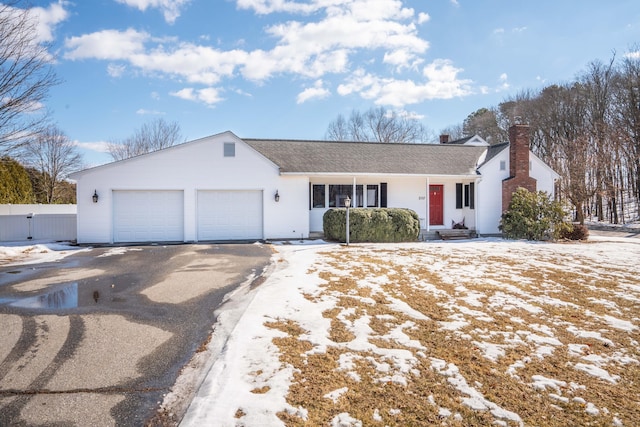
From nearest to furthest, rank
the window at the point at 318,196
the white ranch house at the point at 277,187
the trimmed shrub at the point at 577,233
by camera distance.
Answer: the white ranch house at the point at 277,187 → the trimmed shrub at the point at 577,233 → the window at the point at 318,196

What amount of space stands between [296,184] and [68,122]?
2332 cm

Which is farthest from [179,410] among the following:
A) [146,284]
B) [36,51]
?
[36,51]

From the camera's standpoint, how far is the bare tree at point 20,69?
11250mm

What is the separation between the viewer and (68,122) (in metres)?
27.2

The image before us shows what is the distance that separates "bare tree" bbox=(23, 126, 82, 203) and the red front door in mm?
27151

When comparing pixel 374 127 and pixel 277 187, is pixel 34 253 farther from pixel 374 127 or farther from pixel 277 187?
pixel 374 127

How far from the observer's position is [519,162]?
52.9 feet

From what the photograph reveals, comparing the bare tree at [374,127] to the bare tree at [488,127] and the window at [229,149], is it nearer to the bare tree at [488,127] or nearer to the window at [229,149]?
the bare tree at [488,127]

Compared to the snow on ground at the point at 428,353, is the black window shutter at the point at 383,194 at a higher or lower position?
higher

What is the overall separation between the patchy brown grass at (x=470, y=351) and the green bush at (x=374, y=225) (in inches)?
251

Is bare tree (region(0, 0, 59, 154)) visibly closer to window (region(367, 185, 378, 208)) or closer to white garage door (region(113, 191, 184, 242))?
white garage door (region(113, 191, 184, 242))

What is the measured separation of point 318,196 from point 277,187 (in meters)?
2.25

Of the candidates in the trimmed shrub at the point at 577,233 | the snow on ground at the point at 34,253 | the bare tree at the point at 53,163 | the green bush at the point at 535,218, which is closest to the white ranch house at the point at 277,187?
the snow on ground at the point at 34,253

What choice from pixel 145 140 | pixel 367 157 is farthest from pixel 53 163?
pixel 367 157
